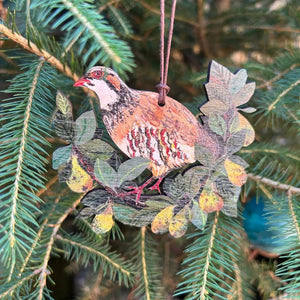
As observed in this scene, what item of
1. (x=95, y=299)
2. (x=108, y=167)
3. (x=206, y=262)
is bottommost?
(x=95, y=299)

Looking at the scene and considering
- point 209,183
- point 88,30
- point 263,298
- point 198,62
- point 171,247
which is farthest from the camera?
point 198,62

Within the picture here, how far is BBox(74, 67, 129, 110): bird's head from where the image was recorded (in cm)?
39

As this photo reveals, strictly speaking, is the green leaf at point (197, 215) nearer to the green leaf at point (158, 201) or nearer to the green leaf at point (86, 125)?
the green leaf at point (158, 201)

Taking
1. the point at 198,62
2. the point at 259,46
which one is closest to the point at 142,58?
the point at 198,62

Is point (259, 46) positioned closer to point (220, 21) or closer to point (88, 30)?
point (220, 21)

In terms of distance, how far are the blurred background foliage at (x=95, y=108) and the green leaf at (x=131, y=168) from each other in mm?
93

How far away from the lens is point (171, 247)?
27.2 inches

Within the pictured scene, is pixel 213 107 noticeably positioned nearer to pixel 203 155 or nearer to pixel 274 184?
pixel 203 155

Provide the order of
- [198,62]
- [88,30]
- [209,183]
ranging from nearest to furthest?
[88,30]
[209,183]
[198,62]

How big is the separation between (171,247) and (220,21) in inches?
20.1

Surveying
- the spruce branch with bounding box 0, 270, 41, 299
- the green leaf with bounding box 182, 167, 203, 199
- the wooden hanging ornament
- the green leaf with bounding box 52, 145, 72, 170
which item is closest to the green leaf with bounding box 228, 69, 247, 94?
the wooden hanging ornament

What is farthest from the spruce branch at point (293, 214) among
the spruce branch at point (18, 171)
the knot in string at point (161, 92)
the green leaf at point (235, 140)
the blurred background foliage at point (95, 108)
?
the spruce branch at point (18, 171)

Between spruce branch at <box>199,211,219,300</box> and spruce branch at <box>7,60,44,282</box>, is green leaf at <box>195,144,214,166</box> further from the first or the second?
spruce branch at <box>7,60,44,282</box>

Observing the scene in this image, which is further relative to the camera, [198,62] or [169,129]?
[198,62]
